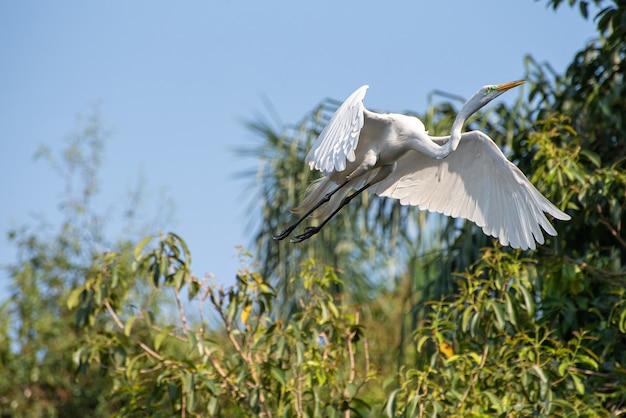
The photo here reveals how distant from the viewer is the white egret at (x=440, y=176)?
4047 mm

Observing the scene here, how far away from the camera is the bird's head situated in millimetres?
4047

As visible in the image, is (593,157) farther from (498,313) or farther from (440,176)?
(498,313)

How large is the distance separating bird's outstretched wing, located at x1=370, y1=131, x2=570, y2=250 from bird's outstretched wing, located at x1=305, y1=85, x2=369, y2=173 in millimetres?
683

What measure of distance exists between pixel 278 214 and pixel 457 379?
2275 millimetres

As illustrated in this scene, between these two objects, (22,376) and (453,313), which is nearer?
(453,313)

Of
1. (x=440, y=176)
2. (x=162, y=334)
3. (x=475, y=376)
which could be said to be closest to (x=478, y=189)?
(x=440, y=176)

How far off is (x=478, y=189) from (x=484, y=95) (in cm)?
50

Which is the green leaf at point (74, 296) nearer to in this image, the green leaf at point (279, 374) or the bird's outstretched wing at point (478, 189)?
the green leaf at point (279, 374)

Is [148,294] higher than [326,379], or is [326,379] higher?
[148,294]

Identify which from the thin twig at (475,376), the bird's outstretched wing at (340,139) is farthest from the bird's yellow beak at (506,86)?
the thin twig at (475,376)

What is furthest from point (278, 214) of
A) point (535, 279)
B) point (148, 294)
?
point (535, 279)

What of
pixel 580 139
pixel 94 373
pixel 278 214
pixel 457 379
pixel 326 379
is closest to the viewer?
pixel 457 379

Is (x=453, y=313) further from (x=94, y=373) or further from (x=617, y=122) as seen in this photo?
(x=94, y=373)

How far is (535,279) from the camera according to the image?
14.4ft
